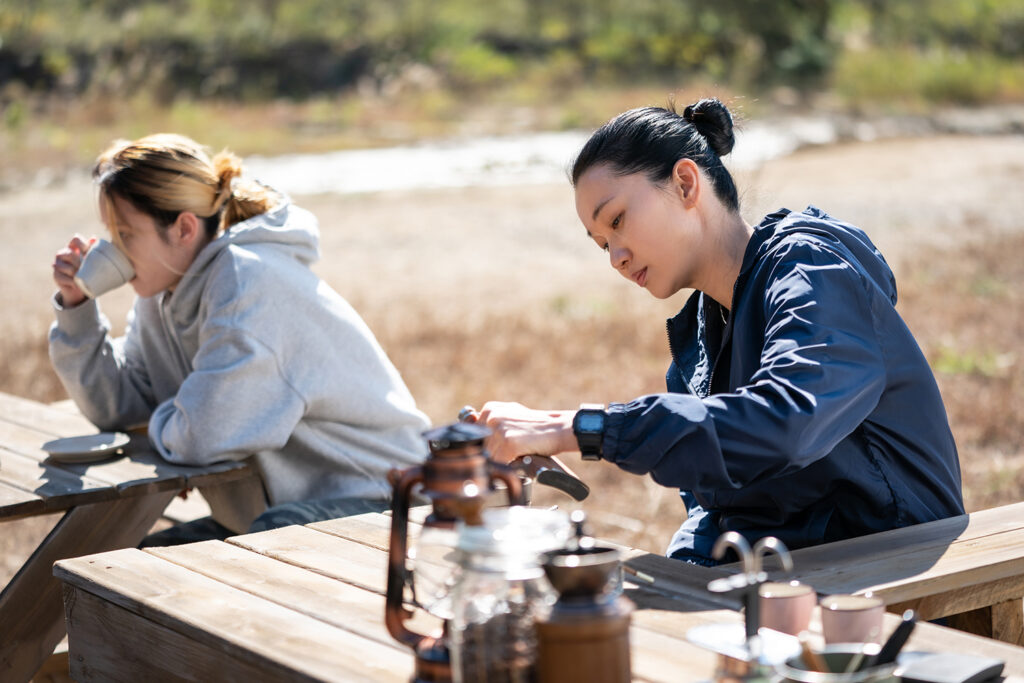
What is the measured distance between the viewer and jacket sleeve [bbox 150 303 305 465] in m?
2.75

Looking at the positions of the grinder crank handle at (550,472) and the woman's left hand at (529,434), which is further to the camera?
the grinder crank handle at (550,472)

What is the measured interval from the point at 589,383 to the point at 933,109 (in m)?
14.2

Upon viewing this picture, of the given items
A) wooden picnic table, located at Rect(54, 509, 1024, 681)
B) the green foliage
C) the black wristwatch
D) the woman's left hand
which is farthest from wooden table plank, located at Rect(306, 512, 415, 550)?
the green foliage

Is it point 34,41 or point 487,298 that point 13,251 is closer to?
point 487,298

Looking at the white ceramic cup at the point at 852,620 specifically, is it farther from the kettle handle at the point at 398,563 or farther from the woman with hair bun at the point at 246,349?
the woman with hair bun at the point at 246,349

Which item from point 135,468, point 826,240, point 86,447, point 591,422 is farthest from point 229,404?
point 826,240

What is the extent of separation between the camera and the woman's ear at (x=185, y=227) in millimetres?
3045

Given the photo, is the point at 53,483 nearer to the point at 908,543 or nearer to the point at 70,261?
the point at 70,261

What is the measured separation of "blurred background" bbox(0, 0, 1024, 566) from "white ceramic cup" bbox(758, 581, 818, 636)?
1.28 meters

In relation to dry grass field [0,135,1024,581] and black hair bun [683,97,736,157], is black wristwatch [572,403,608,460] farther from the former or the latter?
dry grass field [0,135,1024,581]

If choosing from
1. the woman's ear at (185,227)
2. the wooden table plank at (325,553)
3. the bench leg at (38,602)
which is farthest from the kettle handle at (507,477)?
the woman's ear at (185,227)

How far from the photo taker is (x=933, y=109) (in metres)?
18.1

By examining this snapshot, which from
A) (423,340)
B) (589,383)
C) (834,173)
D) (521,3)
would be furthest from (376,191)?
(521,3)

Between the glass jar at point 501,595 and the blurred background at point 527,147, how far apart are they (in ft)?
4.80
